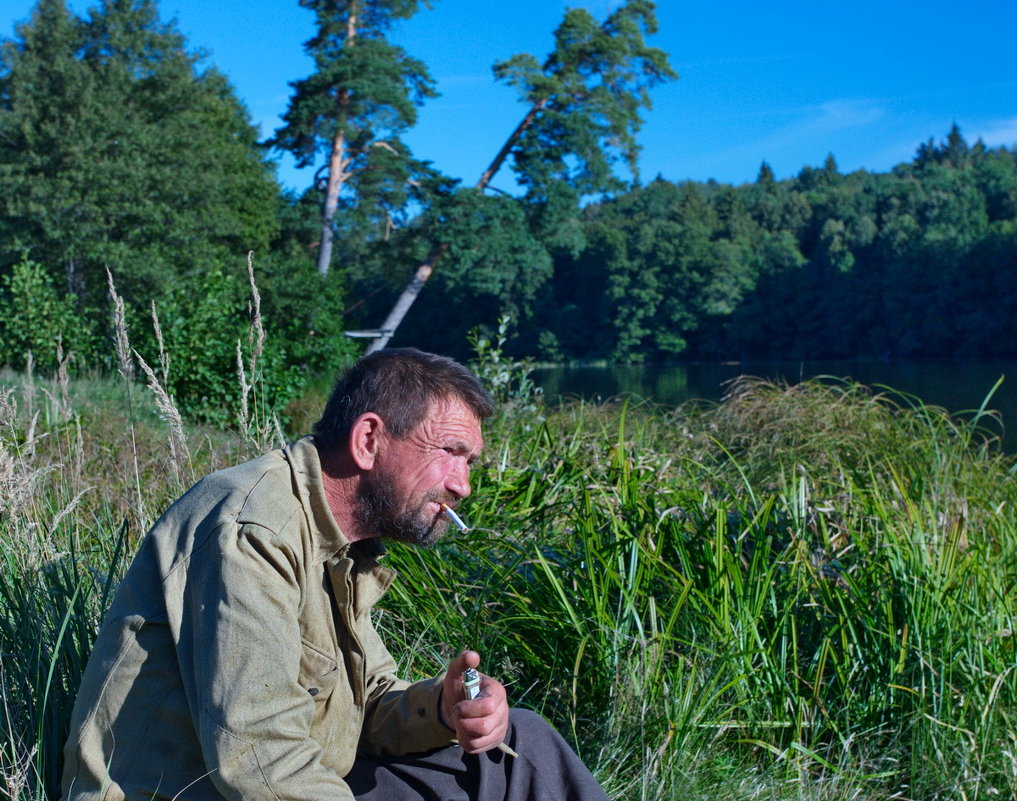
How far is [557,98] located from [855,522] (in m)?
24.1

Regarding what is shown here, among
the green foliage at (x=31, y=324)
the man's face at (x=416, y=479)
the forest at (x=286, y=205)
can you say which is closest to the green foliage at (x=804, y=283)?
the forest at (x=286, y=205)

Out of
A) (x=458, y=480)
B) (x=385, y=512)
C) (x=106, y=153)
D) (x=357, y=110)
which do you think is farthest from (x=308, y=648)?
(x=357, y=110)

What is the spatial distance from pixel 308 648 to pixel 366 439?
34 cm

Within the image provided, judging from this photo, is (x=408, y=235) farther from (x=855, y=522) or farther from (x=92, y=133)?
(x=855, y=522)

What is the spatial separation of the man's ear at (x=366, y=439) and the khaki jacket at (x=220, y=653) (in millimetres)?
75

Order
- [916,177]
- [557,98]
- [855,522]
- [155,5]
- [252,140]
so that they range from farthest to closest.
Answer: [916,177], [252,140], [557,98], [155,5], [855,522]

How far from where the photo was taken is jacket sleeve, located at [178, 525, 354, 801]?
133 cm

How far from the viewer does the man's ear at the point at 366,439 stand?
1.63m

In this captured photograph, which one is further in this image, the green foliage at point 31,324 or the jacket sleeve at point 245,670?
the green foliage at point 31,324

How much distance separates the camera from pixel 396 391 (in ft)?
5.49

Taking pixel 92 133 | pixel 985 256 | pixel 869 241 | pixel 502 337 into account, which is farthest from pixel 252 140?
pixel 869 241

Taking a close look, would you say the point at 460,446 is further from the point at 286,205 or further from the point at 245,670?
the point at 286,205

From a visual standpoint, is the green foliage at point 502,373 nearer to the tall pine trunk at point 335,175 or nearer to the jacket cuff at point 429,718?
the jacket cuff at point 429,718

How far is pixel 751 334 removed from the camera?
57.5 m
